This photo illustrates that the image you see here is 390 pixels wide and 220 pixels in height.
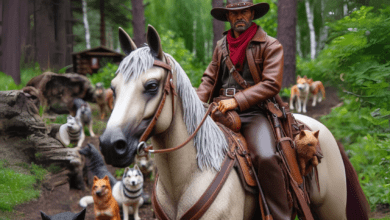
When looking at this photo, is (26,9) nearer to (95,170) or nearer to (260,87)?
(95,170)

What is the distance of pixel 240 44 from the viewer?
2854mm

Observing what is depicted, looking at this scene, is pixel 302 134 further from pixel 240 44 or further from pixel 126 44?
pixel 126 44

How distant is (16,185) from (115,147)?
10.7 feet

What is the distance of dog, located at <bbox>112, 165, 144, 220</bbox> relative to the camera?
17.0 ft

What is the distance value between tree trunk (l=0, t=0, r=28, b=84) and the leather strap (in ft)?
12.4

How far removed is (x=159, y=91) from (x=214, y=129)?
2.28ft

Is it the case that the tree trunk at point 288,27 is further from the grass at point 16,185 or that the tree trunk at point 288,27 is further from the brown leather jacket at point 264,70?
the grass at point 16,185

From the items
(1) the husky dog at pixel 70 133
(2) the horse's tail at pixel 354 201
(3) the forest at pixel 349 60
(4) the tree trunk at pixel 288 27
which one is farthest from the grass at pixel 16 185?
(4) the tree trunk at pixel 288 27

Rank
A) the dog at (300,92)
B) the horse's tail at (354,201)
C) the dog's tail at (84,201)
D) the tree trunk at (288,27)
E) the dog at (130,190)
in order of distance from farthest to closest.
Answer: the tree trunk at (288,27), the dog at (300,92), the dog's tail at (84,201), the dog at (130,190), the horse's tail at (354,201)

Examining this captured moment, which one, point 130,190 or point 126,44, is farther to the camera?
point 130,190

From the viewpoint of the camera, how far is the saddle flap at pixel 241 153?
250cm

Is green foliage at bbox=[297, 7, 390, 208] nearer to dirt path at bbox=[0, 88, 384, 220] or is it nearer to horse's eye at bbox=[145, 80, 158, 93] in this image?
dirt path at bbox=[0, 88, 384, 220]

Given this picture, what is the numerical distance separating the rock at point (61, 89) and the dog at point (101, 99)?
0.19 meters

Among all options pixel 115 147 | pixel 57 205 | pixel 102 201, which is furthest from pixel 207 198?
pixel 57 205
